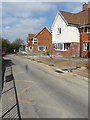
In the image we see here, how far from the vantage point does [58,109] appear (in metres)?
3.94

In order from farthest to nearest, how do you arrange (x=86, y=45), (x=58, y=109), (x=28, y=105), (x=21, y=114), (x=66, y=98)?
1. (x=86, y=45)
2. (x=66, y=98)
3. (x=28, y=105)
4. (x=58, y=109)
5. (x=21, y=114)

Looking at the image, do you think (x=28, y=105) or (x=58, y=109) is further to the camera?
(x=28, y=105)

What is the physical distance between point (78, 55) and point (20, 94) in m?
14.5

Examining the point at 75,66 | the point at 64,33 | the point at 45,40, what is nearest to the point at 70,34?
the point at 64,33

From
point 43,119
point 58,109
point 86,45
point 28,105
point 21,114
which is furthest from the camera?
point 86,45

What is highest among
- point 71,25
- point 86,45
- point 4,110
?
point 71,25

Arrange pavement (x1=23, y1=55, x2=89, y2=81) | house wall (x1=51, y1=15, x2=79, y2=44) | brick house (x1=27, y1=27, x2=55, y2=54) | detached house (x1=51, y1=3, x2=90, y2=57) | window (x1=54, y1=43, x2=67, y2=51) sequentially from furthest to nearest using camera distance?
window (x1=54, y1=43, x2=67, y2=51) < detached house (x1=51, y1=3, x2=90, y2=57) < house wall (x1=51, y1=15, x2=79, y2=44) < brick house (x1=27, y1=27, x2=55, y2=54) < pavement (x1=23, y1=55, x2=89, y2=81)

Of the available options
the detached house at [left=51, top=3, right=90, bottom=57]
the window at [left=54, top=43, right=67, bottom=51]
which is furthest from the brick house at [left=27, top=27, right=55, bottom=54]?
the detached house at [left=51, top=3, right=90, bottom=57]

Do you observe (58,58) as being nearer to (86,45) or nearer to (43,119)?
(86,45)

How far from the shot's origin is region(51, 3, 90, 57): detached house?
677 inches

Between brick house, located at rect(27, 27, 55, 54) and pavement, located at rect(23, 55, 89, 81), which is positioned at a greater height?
brick house, located at rect(27, 27, 55, 54)

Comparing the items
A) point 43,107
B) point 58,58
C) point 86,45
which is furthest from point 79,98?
point 86,45

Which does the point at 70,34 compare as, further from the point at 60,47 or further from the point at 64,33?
the point at 60,47

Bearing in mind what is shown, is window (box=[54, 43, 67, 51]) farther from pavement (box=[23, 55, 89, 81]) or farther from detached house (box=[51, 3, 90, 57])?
pavement (box=[23, 55, 89, 81])
